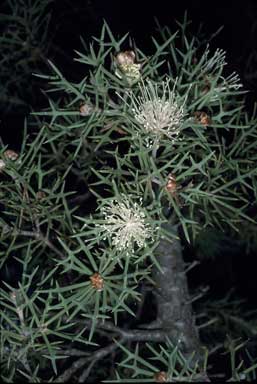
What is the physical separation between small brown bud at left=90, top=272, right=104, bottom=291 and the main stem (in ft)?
0.48

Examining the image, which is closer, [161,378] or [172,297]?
[161,378]

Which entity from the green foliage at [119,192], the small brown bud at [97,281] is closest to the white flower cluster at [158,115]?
the green foliage at [119,192]

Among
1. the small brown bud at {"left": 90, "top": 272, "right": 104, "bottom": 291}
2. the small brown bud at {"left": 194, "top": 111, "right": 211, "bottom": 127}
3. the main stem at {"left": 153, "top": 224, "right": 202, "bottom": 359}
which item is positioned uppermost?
the small brown bud at {"left": 194, "top": 111, "right": 211, "bottom": 127}

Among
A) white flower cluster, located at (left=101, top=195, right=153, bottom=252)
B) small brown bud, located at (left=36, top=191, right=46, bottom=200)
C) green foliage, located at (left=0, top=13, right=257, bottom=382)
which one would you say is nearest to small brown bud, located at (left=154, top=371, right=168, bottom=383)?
green foliage, located at (left=0, top=13, right=257, bottom=382)

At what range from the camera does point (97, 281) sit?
1.73 ft

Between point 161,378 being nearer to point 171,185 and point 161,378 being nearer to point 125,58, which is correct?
point 171,185

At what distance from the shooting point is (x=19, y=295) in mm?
553

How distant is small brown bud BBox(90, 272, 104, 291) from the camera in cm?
53

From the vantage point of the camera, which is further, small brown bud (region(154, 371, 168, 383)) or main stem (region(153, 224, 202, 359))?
main stem (region(153, 224, 202, 359))

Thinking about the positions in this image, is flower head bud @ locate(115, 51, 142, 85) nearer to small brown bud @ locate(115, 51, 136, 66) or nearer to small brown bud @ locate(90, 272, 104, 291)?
small brown bud @ locate(115, 51, 136, 66)

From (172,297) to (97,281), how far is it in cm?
17

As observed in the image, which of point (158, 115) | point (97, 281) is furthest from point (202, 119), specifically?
point (97, 281)

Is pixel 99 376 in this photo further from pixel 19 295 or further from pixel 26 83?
pixel 26 83

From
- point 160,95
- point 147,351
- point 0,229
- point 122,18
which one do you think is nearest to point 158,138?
point 160,95
